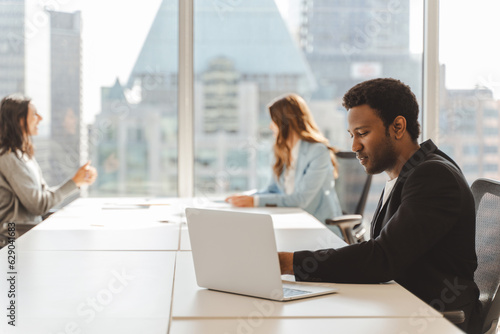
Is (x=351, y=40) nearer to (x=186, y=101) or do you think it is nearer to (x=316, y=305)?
(x=186, y=101)

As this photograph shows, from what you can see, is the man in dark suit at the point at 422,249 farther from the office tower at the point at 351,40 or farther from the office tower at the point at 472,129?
the office tower at the point at 472,129

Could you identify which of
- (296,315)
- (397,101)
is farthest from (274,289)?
(397,101)

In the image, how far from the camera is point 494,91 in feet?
14.9

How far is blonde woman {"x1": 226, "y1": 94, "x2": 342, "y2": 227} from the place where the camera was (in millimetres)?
3652

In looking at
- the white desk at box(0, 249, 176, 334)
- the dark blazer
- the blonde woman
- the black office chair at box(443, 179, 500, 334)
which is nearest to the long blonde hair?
the blonde woman

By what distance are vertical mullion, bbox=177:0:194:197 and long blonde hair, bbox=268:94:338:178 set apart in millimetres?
909

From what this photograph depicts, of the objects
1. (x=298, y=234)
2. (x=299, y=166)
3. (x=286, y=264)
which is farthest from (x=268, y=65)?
(x=286, y=264)

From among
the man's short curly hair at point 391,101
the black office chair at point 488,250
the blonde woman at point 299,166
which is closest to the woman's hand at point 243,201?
the blonde woman at point 299,166

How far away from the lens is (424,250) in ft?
5.46

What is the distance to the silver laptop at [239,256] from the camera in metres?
1.48

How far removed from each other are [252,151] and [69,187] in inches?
56.4

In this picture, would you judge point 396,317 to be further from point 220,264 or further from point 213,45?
point 213,45

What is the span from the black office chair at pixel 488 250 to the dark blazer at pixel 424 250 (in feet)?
0.38

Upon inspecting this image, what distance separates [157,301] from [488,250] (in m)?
1.11
